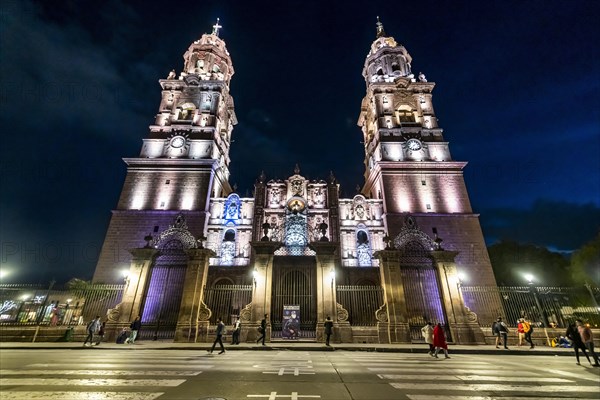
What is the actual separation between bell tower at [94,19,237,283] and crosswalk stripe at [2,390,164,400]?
62.8 ft

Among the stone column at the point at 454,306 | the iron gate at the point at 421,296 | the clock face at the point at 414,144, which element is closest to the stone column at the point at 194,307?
the stone column at the point at 454,306

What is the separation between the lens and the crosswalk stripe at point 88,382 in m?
5.69

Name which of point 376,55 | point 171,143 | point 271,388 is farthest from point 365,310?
point 376,55

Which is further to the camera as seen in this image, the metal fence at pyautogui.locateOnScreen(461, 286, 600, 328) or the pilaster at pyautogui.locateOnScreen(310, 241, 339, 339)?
the metal fence at pyautogui.locateOnScreen(461, 286, 600, 328)

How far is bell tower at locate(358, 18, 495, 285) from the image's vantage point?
28.3m

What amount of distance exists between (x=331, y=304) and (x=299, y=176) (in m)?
18.5

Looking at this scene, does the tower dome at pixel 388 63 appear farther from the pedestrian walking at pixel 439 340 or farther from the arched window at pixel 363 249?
the pedestrian walking at pixel 439 340

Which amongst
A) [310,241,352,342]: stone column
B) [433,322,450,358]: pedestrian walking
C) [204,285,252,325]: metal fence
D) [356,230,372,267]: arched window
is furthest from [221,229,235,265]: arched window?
[433,322,450,358]: pedestrian walking

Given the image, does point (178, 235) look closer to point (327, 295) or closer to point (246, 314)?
point (246, 314)

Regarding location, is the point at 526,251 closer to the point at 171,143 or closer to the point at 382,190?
the point at 382,190

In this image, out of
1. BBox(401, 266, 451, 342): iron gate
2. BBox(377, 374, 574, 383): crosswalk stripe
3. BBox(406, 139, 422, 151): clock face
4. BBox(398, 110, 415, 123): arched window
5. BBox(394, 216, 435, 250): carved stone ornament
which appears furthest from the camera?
BBox(398, 110, 415, 123): arched window

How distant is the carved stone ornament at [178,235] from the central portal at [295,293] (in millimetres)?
8360

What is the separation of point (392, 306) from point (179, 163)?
26375 millimetres

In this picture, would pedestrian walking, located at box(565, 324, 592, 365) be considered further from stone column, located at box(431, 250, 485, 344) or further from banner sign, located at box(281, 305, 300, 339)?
banner sign, located at box(281, 305, 300, 339)
